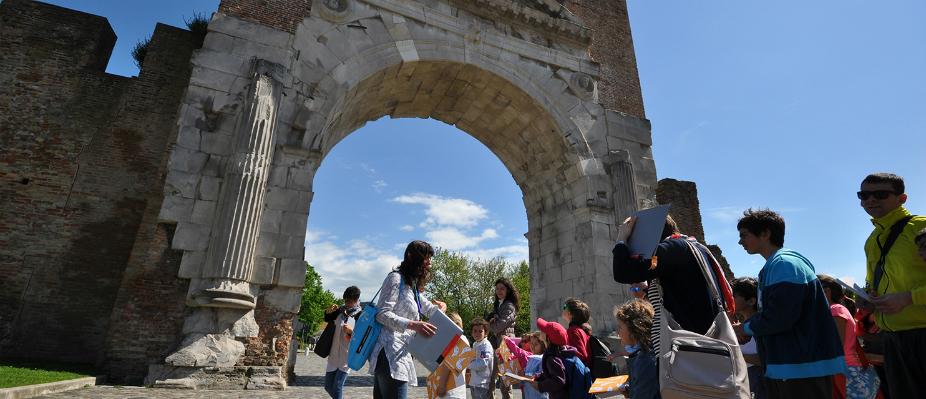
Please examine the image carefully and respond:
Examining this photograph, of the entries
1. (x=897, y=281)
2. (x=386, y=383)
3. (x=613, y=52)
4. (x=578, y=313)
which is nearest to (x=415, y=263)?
(x=386, y=383)

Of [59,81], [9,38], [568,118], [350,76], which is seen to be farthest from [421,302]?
[9,38]

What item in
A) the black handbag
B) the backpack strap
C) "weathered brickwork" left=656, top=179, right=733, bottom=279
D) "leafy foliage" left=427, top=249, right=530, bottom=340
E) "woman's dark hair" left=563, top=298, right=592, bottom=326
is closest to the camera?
the backpack strap

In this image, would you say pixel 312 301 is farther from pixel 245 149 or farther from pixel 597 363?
pixel 597 363

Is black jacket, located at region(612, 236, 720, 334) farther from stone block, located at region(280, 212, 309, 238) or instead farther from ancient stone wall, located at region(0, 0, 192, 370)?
ancient stone wall, located at region(0, 0, 192, 370)

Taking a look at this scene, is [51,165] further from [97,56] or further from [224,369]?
[224,369]

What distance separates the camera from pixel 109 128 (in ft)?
35.8

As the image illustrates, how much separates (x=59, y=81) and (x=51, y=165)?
2.17 m

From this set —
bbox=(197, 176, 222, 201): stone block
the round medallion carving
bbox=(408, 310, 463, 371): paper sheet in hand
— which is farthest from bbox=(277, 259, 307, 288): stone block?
the round medallion carving

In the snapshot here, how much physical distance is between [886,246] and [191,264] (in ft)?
25.5

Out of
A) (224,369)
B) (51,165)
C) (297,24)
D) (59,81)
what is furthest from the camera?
(59,81)

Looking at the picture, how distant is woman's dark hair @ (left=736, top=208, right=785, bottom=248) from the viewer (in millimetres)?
2896

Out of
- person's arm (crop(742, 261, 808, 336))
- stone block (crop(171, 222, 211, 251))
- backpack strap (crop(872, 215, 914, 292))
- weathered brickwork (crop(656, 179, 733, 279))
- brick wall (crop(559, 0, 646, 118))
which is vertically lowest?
person's arm (crop(742, 261, 808, 336))

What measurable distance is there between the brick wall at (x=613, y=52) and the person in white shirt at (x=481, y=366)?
7.93 m

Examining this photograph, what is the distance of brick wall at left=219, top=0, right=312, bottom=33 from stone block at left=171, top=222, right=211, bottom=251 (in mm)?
3852
